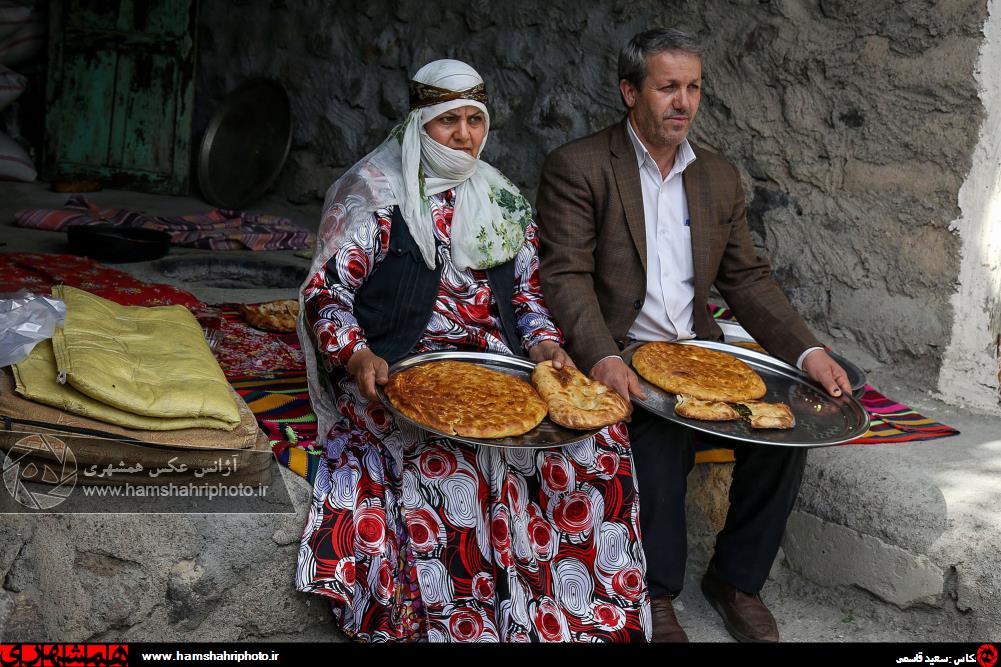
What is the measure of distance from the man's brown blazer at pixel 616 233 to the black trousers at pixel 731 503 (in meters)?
0.32

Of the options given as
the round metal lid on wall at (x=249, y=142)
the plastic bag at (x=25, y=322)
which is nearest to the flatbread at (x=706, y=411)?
the plastic bag at (x=25, y=322)

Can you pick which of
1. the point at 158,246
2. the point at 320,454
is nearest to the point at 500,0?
the point at 158,246

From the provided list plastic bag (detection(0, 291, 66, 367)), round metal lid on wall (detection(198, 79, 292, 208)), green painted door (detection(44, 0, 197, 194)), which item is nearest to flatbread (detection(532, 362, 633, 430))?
plastic bag (detection(0, 291, 66, 367))

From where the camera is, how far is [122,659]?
83.0 inches

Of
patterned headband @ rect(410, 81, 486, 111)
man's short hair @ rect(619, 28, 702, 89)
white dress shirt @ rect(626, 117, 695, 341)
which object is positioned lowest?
white dress shirt @ rect(626, 117, 695, 341)

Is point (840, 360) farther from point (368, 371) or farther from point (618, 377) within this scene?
point (368, 371)

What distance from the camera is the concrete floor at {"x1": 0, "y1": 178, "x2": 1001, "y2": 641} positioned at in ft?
8.35

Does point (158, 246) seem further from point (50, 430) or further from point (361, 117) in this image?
point (50, 430)

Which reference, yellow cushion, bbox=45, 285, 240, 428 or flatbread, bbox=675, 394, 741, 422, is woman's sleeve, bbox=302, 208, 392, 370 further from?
flatbread, bbox=675, 394, 741, 422

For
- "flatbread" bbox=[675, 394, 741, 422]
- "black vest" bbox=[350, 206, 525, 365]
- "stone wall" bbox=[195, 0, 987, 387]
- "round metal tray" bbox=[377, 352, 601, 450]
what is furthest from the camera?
"stone wall" bbox=[195, 0, 987, 387]

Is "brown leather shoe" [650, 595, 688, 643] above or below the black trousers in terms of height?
below

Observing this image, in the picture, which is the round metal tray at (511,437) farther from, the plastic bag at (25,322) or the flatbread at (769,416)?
the plastic bag at (25,322)

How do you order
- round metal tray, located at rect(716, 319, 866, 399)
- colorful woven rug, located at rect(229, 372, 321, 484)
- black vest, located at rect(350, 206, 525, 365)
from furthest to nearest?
round metal tray, located at rect(716, 319, 866, 399) → black vest, located at rect(350, 206, 525, 365) → colorful woven rug, located at rect(229, 372, 321, 484)

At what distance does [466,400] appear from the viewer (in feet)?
7.22
